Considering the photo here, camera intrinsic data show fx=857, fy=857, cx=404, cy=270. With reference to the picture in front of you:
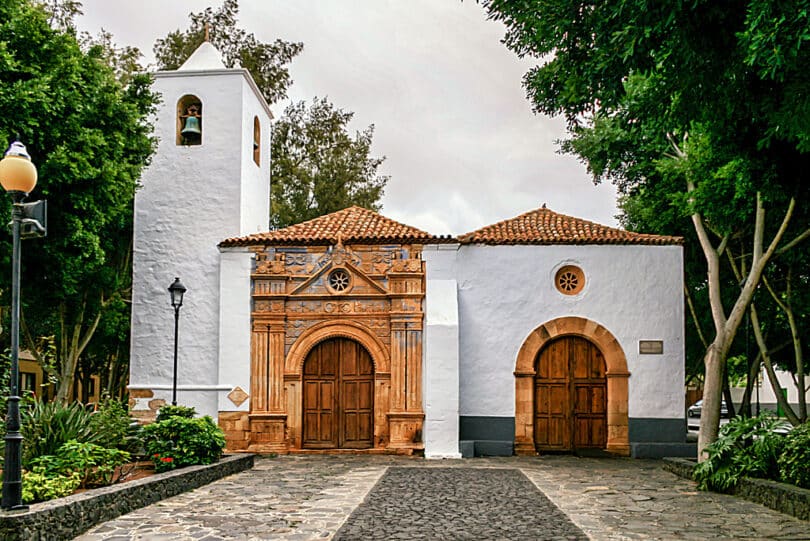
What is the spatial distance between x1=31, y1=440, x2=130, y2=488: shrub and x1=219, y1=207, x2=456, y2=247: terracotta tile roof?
25.7 feet

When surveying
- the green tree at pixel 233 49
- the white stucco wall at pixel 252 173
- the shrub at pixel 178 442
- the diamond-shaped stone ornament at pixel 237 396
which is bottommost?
the shrub at pixel 178 442

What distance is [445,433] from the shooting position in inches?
674

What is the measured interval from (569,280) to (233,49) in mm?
14764

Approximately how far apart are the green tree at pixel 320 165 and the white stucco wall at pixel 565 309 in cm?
1281

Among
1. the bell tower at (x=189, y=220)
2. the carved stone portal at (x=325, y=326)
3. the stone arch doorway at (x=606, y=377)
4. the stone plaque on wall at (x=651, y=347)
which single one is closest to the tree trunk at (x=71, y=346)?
the bell tower at (x=189, y=220)

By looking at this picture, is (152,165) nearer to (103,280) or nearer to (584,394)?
(103,280)

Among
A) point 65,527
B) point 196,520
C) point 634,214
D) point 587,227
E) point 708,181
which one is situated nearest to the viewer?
point 65,527

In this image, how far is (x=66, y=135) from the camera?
16016 millimetres

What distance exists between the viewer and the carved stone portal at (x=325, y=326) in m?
17.6

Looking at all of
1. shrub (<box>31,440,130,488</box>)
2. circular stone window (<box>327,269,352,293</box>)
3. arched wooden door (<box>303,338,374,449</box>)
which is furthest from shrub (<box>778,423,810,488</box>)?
circular stone window (<box>327,269,352,293</box>)

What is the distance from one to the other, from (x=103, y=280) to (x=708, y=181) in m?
13.2

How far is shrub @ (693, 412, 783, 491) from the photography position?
1184 cm

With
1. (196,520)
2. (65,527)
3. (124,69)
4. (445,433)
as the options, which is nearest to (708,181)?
(445,433)

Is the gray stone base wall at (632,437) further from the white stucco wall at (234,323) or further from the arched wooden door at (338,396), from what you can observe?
the white stucco wall at (234,323)
